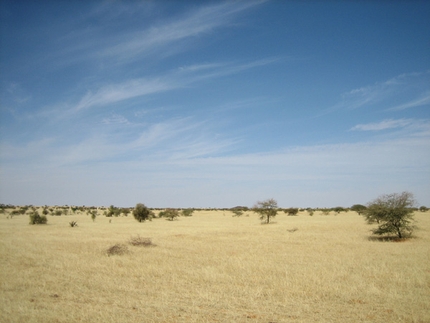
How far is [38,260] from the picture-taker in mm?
16797

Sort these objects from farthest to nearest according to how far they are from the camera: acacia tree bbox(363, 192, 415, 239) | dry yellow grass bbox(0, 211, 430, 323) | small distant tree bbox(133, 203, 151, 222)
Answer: small distant tree bbox(133, 203, 151, 222) → acacia tree bbox(363, 192, 415, 239) → dry yellow grass bbox(0, 211, 430, 323)

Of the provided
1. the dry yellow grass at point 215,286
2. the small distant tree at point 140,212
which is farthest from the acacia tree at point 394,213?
the small distant tree at point 140,212

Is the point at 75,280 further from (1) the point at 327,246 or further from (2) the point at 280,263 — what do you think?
(1) the point at 327,246

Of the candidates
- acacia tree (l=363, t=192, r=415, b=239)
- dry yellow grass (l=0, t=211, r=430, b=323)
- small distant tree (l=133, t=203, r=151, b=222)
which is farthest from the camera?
small distant tree (l=133, t=203, r=151, b=222)

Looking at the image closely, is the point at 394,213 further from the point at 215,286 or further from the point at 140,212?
the point at 140,212

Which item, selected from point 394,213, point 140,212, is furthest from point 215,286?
point 140,212

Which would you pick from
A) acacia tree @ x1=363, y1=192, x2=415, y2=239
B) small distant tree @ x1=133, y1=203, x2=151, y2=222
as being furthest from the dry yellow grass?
small distant tree @ x1=133, y1=203, x2=151, y2=222

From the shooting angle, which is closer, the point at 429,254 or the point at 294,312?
the point at 294,312

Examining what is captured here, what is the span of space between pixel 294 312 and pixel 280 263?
7.67 metres

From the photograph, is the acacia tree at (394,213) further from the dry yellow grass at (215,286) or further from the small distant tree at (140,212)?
the small distant tree at (140,212)

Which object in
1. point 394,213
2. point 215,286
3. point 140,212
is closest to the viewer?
point 215,286

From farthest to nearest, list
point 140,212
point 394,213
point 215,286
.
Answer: point 140,212 → point 394,213 → point 215,286

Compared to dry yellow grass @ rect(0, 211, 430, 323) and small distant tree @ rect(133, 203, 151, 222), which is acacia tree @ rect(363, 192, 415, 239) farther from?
small distant tree @ rect(133, 203, 151, 222)

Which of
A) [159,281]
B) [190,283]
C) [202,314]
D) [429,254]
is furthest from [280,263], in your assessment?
[429,254]
